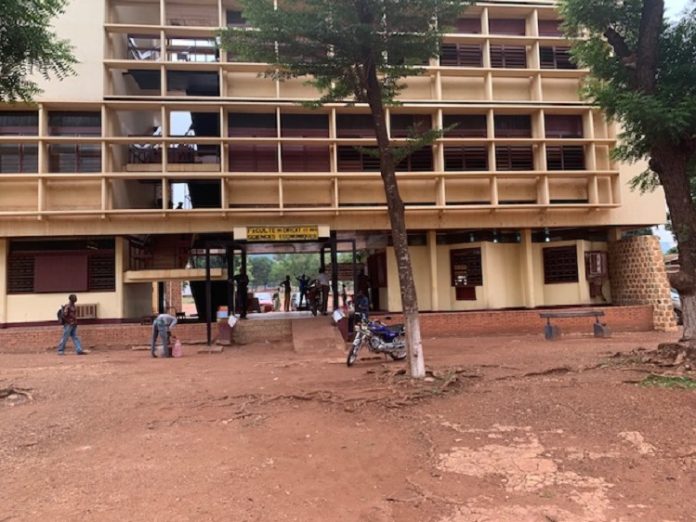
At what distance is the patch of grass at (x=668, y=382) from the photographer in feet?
24.7

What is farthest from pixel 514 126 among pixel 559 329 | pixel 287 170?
pixel 287 170

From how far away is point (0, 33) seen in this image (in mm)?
7738

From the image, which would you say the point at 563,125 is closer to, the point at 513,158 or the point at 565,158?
the point at 565,158

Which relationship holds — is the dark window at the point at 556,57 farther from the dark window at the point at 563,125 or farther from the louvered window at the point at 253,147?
the louvered window at the point at 253,147

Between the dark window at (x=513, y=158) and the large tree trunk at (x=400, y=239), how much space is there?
9816 mm

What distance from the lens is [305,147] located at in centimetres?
1762

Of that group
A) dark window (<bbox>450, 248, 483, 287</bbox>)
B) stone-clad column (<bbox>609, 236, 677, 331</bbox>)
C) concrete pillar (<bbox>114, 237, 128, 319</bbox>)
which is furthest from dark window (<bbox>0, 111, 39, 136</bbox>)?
stone-clad column (<bbox>609, 236, 677, 331</bbox>)

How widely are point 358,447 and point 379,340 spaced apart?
18.2 ft

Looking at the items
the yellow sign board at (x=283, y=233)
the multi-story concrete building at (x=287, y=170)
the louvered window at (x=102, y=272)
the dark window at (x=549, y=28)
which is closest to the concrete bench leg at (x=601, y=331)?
the multi-story concrete building at (x=287, y=170)

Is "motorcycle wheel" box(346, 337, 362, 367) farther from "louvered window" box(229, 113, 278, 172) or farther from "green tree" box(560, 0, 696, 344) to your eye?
"louvered window" box(229, 113, 278, 172)

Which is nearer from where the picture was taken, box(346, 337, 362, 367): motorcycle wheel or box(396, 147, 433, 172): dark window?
box(346, 337, 362, 367): motorcycle wheel

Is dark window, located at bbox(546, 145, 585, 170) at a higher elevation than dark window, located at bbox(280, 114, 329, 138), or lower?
lower

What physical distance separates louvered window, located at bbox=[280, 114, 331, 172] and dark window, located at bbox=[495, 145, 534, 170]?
19.1 feet

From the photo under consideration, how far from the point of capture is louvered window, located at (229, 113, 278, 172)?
17406mm
